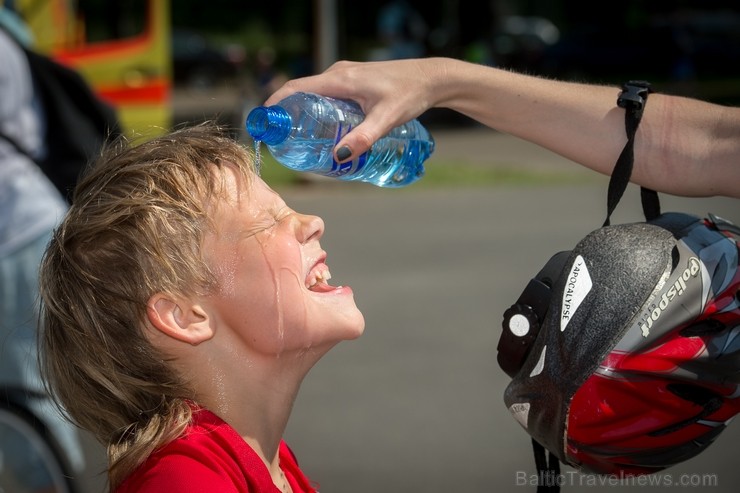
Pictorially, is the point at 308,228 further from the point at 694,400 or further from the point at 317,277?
the point at 694,400

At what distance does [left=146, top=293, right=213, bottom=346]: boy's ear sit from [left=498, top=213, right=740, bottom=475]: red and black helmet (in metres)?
0.62

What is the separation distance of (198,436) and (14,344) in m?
2.55

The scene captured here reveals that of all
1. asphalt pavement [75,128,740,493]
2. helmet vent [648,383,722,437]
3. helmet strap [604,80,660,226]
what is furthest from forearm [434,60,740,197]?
asphalt pavement [75,128,740,493]

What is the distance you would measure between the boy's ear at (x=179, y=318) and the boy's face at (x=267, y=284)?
1.4 inches

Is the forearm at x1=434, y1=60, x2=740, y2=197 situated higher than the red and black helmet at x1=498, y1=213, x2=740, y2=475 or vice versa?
the forearm at x1=434, y1=60, x2=740, y2=197

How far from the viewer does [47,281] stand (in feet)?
7.05

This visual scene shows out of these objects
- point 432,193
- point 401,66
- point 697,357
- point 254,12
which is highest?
point 401,66

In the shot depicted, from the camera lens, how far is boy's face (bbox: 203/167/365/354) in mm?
2111

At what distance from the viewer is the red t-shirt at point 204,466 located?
192cm

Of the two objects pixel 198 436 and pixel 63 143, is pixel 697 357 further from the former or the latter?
pixel 63 143

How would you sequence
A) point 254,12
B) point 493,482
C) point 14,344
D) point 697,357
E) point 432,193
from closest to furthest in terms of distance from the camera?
point 697,357
point 14,344
point 493,482
point 432,193
point 254,12

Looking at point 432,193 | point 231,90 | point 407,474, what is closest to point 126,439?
point 407,474

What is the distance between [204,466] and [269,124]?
2.34 ft

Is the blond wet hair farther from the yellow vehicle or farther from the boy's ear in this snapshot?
the yellow vehicle
